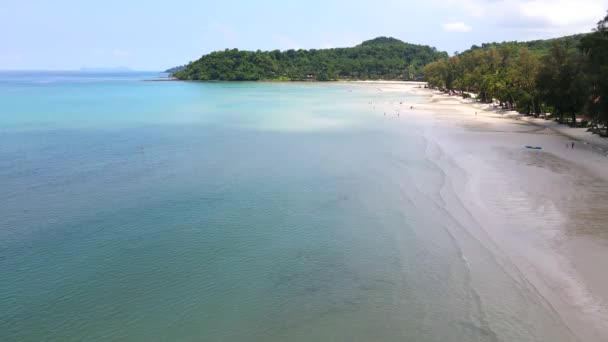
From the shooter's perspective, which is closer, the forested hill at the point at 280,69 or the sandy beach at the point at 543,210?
the sandy beach at the point at 543,210

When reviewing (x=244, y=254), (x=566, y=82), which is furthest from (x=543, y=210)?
(x=566, y=82)

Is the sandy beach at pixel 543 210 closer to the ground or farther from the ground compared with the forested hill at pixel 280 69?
closer to the ground

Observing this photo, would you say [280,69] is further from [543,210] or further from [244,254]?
[244,254]

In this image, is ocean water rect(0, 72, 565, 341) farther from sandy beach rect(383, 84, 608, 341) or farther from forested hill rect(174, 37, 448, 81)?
forested hill rect(174, 37, 448, 81)

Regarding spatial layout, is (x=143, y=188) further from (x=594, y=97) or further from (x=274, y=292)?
(x=594, y=97)

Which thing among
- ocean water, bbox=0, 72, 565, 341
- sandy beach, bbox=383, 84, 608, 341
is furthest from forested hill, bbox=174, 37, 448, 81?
ocean water, bbox=0, 72, 565, 341

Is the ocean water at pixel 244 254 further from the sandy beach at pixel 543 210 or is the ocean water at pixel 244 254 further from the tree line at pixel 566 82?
the tree line at pixel 566 82

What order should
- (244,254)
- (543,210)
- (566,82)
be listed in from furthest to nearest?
1. (566,82)
2. (543,210)
3. (244,254)

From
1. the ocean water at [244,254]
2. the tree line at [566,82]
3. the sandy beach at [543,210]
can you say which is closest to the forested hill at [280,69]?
the tree line at [566,82]
